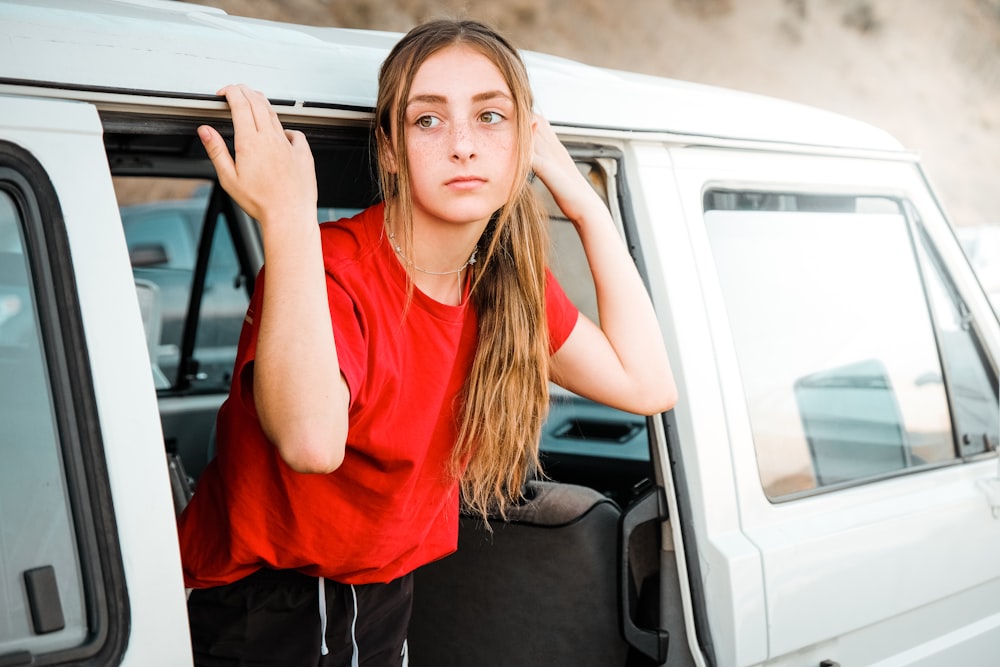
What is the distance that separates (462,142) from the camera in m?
1.57

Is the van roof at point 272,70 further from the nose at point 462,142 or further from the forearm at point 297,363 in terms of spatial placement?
the forearm at point 297,363

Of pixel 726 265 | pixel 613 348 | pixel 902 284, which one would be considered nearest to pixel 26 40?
pixel 613 348

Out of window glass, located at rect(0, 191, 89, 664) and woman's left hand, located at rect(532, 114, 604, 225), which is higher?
woman's left hand, located at rect(532, 114, 604, 225)

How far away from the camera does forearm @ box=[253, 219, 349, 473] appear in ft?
4.37

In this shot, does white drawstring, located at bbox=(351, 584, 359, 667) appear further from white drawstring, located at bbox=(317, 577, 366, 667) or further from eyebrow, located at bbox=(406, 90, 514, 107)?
eyebrow, located at bbox=(406, 90, 514, 107)

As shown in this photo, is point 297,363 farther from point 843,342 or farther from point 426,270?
point 843,342

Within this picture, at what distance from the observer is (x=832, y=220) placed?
2.38 meters

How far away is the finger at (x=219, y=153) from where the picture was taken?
1.37 meters

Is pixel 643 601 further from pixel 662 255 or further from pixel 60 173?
pixel 60 173

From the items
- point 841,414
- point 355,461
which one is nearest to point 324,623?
point 355,461

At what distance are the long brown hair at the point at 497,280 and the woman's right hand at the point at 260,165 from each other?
21cm

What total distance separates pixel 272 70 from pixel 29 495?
676mm

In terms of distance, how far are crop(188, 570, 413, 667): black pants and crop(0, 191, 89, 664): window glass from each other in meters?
0.39

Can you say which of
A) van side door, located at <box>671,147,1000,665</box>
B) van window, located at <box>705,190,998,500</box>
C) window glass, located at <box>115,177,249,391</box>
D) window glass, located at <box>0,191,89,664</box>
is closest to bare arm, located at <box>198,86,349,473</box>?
window glass, located at <box>0,191,89,664</box>
